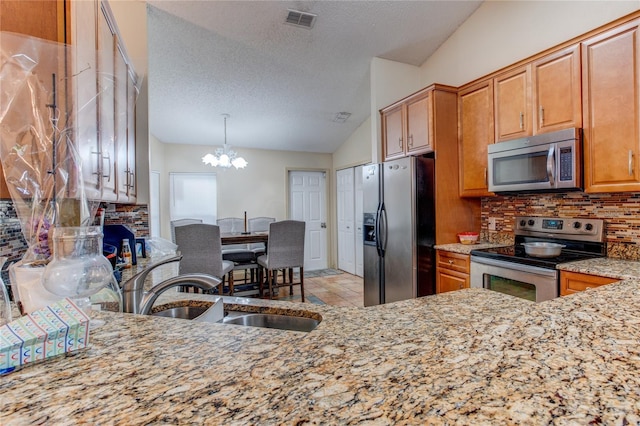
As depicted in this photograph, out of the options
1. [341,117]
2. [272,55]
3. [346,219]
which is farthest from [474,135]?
[346,219]

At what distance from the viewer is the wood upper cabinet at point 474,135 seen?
273 centimetres

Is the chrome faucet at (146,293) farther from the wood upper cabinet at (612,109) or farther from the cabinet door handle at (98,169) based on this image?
the wood upper cabinet at (612,109)

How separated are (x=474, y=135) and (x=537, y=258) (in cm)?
121

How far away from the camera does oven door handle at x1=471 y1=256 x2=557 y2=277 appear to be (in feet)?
6.44

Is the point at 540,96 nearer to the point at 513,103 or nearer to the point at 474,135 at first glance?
the point at 513,103

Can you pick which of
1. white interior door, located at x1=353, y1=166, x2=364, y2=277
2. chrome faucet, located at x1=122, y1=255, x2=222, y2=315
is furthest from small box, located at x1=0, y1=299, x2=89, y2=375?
white interior door, located at x1=353, y1=166, x2=364, y2=277

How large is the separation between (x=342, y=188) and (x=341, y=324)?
5.11 meters

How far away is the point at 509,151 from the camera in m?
2.47

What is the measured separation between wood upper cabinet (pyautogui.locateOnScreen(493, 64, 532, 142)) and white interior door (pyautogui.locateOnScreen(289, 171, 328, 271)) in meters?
3.80

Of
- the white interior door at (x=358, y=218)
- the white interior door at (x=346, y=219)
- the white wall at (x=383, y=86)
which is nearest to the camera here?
the white wall at (x=383, y=86)

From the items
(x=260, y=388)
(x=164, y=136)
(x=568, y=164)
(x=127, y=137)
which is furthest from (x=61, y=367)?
(x=164, y=136)

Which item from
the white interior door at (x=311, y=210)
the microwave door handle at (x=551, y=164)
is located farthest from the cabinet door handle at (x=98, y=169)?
the white interior door at (x=311, y=210)

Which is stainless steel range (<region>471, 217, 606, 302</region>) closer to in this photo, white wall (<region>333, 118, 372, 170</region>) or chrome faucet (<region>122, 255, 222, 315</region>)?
chrome faucet (<region>122, 255, 222, 315</region>)

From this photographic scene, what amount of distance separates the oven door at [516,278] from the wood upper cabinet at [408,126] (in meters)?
1.15
